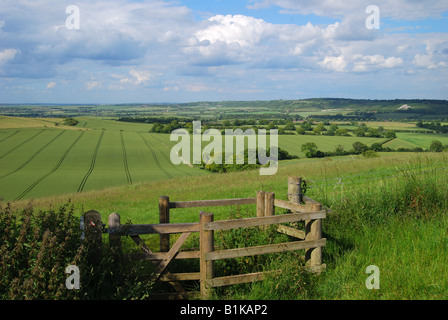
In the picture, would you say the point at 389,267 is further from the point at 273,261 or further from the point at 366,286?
the point at 273,261

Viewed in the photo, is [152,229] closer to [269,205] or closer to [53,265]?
[53,265]

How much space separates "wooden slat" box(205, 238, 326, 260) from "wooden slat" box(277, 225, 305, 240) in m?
0.51

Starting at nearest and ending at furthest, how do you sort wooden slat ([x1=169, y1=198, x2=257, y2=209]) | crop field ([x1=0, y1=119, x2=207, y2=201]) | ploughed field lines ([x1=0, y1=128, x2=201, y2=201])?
1. wooden slat ([x1=169, y1=198, x2=257, y2=209])
2. ploughed field lines ([x1=0, y1=128, x2=201, y2=201])
3. crop field ([x1=0, y1=119, x2=207, y2=201])

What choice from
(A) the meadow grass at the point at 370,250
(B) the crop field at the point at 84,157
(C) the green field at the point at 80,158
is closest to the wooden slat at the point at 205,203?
(A) the meadow grass at the point at 370,250

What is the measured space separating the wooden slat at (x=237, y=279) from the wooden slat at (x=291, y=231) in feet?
4.34

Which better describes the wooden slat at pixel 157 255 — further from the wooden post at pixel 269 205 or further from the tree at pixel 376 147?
the tree at pixel 376 147

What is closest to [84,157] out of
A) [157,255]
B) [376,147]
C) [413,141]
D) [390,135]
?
[376,147]

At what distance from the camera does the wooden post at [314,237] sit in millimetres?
6801

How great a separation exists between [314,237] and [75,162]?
5981 centimetres

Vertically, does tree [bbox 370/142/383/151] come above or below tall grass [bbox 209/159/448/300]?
below

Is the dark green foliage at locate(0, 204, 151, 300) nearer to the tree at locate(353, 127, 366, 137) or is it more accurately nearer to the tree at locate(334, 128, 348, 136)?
the tree at locate(353, 127, 366, 137)

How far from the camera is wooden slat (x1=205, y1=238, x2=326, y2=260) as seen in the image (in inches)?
234

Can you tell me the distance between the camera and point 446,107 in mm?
132125

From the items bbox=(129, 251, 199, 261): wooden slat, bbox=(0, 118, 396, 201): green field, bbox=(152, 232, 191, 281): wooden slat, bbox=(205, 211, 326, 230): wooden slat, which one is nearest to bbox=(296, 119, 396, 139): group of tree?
bbox=(0, 118, 396, 201): green field
